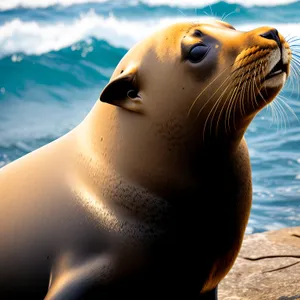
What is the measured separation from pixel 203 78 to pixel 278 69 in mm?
290

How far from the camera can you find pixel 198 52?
2680mm

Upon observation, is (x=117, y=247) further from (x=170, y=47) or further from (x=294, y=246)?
(x=294, y=246)

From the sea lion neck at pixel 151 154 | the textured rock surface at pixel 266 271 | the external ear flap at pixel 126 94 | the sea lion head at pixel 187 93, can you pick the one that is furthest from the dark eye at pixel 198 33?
the textured rock surface at pixel 266 271

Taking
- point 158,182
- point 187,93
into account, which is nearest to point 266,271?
point 158,182

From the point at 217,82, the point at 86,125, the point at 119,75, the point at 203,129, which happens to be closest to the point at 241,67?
the point at 217,82

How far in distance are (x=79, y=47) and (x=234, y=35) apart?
32.9 feet

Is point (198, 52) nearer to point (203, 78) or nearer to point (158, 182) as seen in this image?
point (203, 78)

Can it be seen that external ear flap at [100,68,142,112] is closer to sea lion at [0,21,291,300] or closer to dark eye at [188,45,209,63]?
sea lion at [0,21,291,300]

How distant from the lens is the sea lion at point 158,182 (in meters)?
2.66

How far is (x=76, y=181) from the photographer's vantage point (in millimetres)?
2957

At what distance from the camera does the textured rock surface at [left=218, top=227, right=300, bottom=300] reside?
12.8ft

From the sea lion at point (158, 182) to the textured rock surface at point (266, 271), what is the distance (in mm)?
1006

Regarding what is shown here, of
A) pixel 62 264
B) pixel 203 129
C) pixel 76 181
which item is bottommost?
pixel 62 264

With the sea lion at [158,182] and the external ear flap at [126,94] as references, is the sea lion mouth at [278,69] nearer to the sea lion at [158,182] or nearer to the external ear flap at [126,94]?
the sea lion at [158,182]
